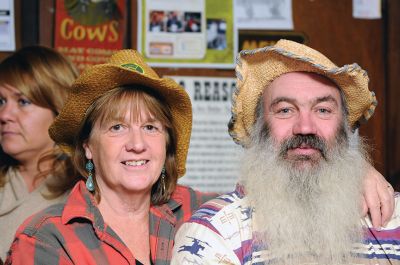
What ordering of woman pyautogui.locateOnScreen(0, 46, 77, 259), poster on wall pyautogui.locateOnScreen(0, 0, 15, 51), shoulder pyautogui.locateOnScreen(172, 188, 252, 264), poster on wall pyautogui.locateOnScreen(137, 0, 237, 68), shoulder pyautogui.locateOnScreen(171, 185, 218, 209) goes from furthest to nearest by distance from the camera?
1. poster on wall pyautogui.locateOnScreen(137, 0, 237, 68)
2. poster on wall pyautogui.locateOnScreen(0, 0, 15, 51)
3. woman pyautogui.locateOnScreen(0, 46, 77, 259)
4. shoulder pyautogui.locateOnScreen(171, 185, 218, 209)
5. shoulder pyautogui.locateOnScreen(172, 188, 252, 264)

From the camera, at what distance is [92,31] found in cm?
376

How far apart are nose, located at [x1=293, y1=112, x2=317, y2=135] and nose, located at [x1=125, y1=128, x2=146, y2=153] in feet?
2.00

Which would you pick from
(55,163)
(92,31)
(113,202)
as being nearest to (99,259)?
(113,202)

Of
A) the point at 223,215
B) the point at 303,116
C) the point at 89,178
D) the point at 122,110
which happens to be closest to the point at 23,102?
the point at 89,178

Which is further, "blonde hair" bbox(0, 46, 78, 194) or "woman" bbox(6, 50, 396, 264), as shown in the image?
"blonde hair" bbox(0, 46, 78, 194)

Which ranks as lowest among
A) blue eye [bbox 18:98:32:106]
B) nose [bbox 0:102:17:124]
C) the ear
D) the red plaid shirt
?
the red plaid shirt

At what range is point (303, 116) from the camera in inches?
101

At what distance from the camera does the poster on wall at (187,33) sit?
381 cm

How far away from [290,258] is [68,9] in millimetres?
2047

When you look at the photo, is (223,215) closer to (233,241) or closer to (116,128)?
(233,241)

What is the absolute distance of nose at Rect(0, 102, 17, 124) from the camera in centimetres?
328

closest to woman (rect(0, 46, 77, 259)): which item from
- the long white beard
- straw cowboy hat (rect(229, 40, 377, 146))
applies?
straw cowboy hat (rect(229, 40, 377, 146))

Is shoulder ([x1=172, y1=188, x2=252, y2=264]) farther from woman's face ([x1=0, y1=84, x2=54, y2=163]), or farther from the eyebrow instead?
woman's face ([x1=0, y1=84, x2=54, y2=163])

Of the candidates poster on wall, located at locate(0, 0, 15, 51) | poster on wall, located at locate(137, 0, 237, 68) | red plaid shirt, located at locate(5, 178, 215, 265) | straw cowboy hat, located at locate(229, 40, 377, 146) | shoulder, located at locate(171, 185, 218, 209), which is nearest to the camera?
red plaid shirt, located at locate(5, 178, 215, 265)
